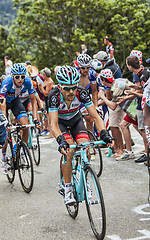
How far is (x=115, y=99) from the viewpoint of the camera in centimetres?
789

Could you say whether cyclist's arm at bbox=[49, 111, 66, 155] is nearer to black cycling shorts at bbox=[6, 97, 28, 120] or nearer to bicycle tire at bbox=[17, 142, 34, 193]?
bicycle tire at bbox=[17, 142, 34, 193]

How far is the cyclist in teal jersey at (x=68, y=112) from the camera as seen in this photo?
466cm

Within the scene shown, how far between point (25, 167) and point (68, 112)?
5.84ft

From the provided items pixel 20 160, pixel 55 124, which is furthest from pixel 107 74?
pixel 55 124

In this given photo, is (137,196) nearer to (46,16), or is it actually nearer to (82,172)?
(82,172)

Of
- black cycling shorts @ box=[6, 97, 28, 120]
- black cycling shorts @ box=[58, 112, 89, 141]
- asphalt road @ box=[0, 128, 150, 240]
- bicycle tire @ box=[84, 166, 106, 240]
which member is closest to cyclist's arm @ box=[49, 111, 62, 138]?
black cycling shorts @ box=[58, 112, 89, 141]

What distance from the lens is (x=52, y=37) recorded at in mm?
28938

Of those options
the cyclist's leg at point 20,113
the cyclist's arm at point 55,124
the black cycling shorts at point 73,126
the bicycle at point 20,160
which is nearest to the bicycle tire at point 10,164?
the bicycle at point 20,160

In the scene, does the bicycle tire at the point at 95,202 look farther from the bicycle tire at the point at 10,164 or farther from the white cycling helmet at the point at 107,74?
the white cycling helmet at the point at 107,74

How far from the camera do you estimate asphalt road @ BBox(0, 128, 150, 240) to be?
4402 mm

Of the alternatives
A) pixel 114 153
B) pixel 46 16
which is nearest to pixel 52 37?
pixel 46 16

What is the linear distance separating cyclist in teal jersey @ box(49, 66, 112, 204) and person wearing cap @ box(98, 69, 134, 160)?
275 centimetres

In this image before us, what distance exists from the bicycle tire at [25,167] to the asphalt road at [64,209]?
14 cm

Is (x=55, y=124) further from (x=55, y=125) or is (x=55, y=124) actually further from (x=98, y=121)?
(x=98, y=121)
